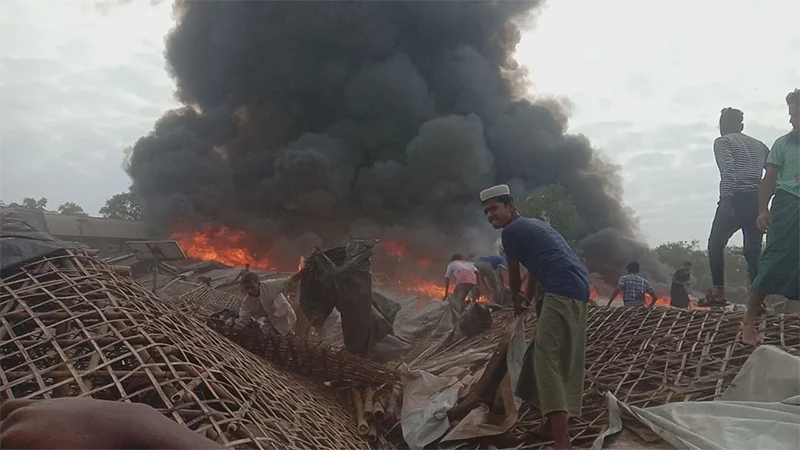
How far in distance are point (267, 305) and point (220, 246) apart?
16.6 meters

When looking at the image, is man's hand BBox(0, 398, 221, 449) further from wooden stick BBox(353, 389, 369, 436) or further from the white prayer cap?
wooden stick BBox(353, 389, 369, 436)

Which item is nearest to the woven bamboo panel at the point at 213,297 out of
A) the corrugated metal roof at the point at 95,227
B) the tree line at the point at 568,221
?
the tree line at the point at 568,221

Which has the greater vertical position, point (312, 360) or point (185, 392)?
point (185, 392)

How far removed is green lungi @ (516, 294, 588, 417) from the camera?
9.02 feet

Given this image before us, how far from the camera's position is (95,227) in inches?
1033

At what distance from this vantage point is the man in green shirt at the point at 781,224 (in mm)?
3152

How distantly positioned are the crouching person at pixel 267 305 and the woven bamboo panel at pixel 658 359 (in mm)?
2528

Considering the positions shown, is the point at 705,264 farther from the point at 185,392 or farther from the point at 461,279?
the point at 185,392

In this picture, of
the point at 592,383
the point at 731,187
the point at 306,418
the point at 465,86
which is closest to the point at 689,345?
the point at 592,383

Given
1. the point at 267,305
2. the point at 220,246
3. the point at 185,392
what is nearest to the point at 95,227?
the point at 220,246

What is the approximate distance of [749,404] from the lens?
244 cm

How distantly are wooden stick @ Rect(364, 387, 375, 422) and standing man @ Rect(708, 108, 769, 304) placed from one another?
360 cm

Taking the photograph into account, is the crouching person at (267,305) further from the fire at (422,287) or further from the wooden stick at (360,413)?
the fire at (422,287)

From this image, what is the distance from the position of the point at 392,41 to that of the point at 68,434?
80.5ft
